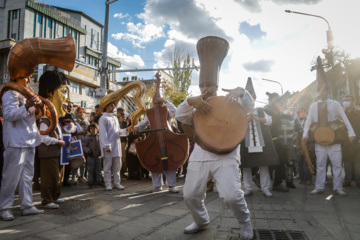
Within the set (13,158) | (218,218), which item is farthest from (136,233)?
(13,158)

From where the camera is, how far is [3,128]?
164 inches

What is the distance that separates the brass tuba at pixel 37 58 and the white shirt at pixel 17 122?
129mm

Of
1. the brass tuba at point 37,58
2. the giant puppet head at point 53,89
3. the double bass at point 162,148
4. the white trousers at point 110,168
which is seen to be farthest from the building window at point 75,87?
the brass tuba at point 37,58

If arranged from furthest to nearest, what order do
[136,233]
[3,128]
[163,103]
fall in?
[163,103], [3,128], [136,233]

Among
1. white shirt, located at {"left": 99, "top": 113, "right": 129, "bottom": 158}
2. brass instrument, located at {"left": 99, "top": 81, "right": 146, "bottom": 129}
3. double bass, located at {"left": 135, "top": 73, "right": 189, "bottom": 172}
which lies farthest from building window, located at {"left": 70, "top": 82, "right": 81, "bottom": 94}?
double bass, located at {"left": 135, "top": 73, "right": 189, "bottom": 172}

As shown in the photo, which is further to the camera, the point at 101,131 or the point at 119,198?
the point at 101,131

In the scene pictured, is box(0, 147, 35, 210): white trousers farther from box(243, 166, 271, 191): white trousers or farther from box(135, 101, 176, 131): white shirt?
box(243, 166, 271, 191): white trousers

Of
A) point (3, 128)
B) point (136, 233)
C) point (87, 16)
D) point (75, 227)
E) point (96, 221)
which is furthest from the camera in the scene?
point (87, 16)

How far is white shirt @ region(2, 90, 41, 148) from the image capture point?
3.92 m

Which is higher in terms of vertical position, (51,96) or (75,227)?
(51,96)

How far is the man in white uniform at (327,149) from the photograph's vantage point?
18.7 ft

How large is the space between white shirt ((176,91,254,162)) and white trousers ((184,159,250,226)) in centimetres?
5

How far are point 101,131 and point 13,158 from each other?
8.48ft

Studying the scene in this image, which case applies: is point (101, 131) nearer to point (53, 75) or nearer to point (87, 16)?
point (53, 75)
